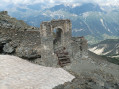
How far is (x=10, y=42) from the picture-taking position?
2486cm

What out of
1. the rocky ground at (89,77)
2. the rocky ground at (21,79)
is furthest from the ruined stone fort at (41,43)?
the rocky ground at (21,79)

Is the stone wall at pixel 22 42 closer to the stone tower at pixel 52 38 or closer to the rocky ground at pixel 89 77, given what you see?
the stone tower at pixel 52 38

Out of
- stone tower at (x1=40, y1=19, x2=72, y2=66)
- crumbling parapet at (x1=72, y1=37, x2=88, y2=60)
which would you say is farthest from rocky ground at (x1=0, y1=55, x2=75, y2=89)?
crumbling parapet at (x1=72, y1=37, x2=88, y2=60)

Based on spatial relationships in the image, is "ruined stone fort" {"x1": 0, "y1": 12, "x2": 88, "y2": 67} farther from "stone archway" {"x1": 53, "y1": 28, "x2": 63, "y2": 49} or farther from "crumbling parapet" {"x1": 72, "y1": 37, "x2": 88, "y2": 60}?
"crumbling parapet" {"x1": 72, "y1": 37, "x2": 88, "y2": 60}

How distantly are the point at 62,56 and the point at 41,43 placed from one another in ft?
13.6

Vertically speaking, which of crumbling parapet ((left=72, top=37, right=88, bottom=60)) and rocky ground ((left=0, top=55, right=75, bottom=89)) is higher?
crumbling parapet ((left=72, top=37, right=88, bottom=60))

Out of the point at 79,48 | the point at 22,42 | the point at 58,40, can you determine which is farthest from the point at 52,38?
the point at 79,48

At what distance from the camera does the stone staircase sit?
26.6m

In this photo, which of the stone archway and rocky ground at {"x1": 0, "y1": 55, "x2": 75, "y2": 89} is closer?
rocky ground at {"x1": 0, "y1": 55, "x2": 75, "y2": 89}

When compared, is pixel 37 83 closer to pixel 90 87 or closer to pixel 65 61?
pixel 90 87

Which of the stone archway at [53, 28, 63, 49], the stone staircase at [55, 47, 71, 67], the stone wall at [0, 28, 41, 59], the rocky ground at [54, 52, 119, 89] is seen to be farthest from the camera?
the stone archway at [53, 28, 63, 49]

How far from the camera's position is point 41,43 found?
25844 mm

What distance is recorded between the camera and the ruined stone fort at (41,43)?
24.8 meters

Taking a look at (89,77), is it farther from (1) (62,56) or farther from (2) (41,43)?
(2) (41,43)
